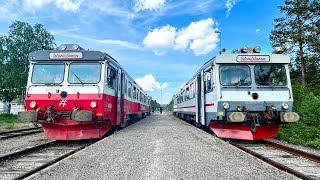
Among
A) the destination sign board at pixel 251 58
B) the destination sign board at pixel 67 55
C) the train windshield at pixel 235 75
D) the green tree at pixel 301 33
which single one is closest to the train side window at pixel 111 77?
the destination sign board at pixel 67 55

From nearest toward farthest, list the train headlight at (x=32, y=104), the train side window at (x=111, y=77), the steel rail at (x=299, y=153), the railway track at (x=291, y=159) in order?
the railway track at (x=291, y=159) < the steel rail at (x=299, y=153) < the train headlight at (x=32, y=104) < the train side window at (x=111, y=77)

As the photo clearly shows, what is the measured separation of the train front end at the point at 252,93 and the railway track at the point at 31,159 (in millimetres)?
5382

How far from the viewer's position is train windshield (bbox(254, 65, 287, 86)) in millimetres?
10147

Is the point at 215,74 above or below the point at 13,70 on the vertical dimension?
below

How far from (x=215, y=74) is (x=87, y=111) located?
4694 millimetres

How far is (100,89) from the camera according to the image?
10109 millimetres

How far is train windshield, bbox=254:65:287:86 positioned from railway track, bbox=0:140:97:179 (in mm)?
6776

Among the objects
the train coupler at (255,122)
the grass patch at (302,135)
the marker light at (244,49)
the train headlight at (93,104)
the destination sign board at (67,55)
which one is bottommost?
the grass patch at (302,135)

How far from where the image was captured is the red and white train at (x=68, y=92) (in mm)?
9758

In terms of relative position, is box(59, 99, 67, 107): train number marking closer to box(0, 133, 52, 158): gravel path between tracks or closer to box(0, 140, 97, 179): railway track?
box(0, 140, 97, 179): railway track

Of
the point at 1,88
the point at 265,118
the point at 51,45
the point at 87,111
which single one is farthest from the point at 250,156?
the point at 51,45

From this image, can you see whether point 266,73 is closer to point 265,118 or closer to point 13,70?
point 265,118

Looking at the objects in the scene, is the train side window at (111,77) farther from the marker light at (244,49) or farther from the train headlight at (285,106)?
the train headlight at (285,106)

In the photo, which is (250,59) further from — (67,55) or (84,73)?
(67,55)
